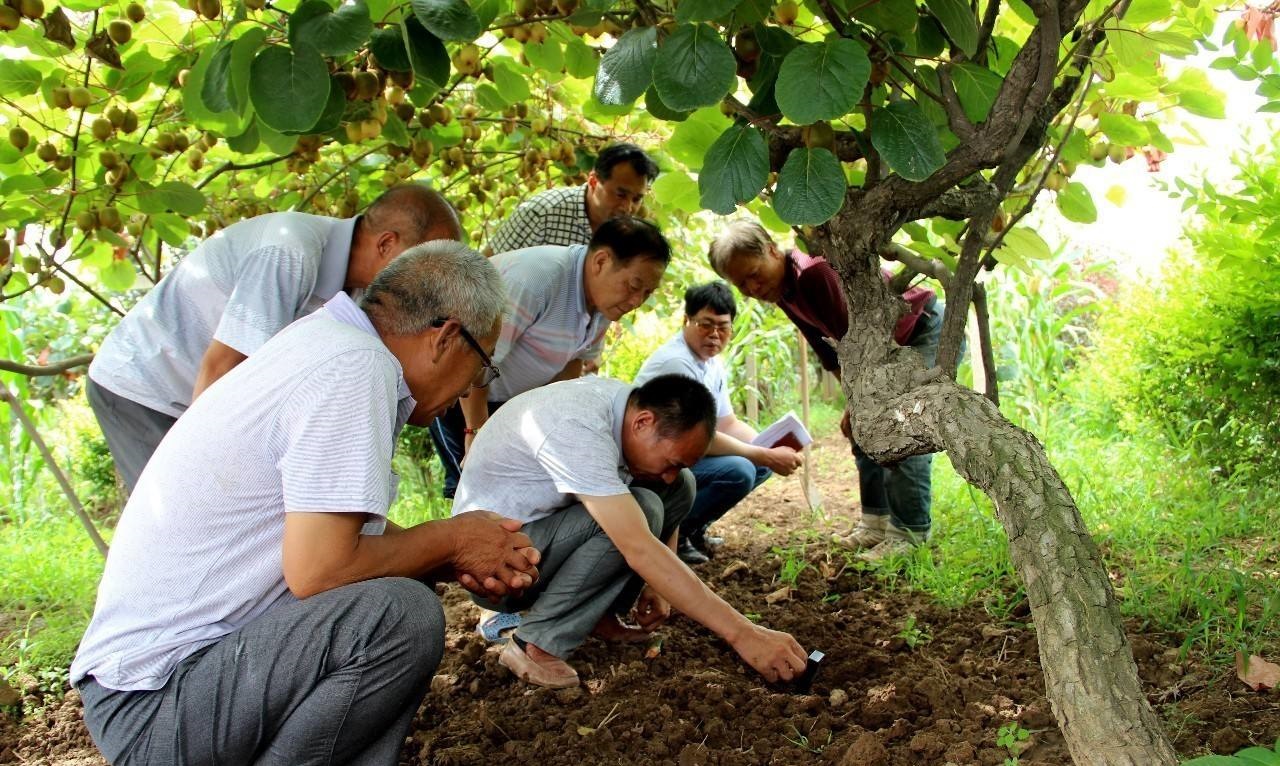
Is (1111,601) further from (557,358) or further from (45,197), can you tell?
Answer: (45,197)

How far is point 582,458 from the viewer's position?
2605 mm

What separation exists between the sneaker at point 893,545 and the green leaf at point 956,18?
7.24ft

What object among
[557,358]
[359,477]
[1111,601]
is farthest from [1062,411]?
[359,477]

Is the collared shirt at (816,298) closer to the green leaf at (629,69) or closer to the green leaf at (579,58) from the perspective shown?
the green leaf at (579,58)

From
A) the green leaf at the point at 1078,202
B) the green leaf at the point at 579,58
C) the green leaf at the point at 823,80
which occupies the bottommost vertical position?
the green leaf at the point at 1078,202

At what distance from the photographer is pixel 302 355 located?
1.75m

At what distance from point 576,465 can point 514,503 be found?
0.32 m

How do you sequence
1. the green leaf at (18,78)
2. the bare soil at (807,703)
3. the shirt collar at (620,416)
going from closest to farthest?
1. the bare soil at (807,703)
2. the green leaf at (18,78)
3. the shirt collar at (620,416)

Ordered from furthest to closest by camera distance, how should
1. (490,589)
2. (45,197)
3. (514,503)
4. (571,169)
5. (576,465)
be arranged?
(571,169) < (45,197) < (514,503) < (576,465) < (490,589)

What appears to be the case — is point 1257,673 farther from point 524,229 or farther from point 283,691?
point 524,229

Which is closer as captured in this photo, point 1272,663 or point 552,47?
point 1272,663

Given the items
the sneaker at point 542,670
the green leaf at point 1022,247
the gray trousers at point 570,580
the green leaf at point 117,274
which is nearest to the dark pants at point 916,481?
the green leaf at point 1022,247

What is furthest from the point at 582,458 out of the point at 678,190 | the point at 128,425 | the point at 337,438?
the point at 128,425

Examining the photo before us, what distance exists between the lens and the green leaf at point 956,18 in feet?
5.73
